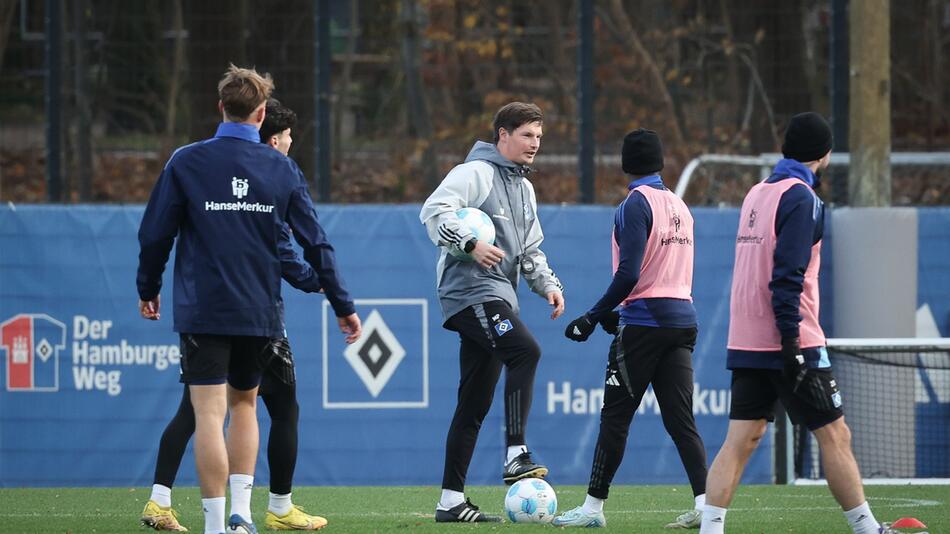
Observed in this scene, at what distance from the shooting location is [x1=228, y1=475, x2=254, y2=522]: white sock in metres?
6.44

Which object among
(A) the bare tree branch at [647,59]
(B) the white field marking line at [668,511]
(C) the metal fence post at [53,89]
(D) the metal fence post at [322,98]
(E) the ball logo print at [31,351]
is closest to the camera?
(B) the white field marking line at [668,511]

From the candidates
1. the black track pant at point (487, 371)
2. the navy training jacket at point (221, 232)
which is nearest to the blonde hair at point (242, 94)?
the navy training jacket at point (221, 232)

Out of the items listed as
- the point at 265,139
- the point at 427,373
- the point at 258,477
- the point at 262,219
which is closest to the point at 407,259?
the point at 427,373

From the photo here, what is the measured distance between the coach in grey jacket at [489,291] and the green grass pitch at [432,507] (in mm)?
326

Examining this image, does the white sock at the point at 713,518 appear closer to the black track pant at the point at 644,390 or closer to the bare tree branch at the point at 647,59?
the black track pant at the point at 644,390

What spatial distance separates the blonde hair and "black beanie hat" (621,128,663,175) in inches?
74.6

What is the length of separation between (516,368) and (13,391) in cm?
485

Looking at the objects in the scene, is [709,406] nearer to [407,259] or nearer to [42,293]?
[407,259]

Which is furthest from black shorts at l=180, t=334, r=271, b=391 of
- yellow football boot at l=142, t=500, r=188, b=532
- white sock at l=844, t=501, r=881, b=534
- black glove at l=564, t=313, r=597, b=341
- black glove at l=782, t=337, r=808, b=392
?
white sock at l=844, t=501, r=881, b=534

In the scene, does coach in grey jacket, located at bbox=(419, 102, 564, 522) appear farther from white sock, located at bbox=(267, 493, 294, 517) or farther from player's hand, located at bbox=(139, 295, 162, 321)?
player's hand, located at bbox=(139, 295, 162, 321)

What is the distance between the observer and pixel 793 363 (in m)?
6.10

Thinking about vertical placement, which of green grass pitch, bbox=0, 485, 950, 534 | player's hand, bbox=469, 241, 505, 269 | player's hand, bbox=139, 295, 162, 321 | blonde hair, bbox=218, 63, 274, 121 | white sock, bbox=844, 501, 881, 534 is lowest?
green grass pitch, bbox=0, 485, 950, 534

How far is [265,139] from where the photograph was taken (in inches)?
298

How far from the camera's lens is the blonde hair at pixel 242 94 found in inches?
247
